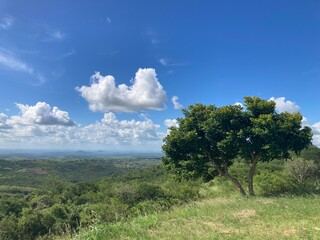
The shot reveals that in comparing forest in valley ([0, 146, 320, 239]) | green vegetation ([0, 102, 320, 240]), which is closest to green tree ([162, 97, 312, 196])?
green vegetation ([0, 102, 320, 240])

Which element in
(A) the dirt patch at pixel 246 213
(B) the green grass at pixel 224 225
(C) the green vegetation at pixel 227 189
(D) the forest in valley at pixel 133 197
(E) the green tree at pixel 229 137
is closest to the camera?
(B) the green grass at pixel 224 225

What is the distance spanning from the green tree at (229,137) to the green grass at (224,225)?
17.9ft

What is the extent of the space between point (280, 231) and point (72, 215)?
45.4 m

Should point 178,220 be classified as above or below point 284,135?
below

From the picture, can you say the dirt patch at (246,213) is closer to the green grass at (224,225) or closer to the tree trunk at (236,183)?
the green grass at (224,225)

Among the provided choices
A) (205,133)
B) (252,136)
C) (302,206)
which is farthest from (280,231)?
(205,133)

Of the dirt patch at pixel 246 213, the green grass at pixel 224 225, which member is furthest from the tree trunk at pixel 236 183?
the dirt patch at pixel 246 213

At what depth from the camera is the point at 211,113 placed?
15820 millimetres

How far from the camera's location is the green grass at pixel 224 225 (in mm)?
6621

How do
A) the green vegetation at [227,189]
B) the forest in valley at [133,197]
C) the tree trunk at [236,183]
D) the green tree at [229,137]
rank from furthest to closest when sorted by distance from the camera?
1. the tree trunk at [236,183]
2. the green tree at [229,137]
3. the forest in valley at [133,197]
4. the green vegetation at [227,189]

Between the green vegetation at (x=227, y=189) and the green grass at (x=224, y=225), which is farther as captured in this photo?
the green vegetation at (x=227, y=189)

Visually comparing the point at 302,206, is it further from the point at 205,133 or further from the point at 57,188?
the point at 57,188

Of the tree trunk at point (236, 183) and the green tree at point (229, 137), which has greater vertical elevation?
the green tree at point (229, 137)

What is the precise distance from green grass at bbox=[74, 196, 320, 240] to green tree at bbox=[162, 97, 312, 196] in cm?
545
